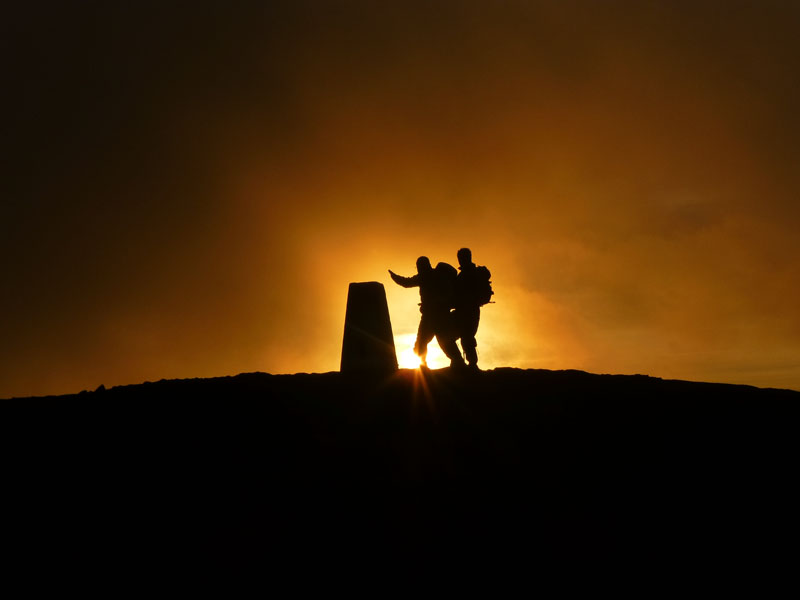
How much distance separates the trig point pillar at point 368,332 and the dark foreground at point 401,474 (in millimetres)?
1132

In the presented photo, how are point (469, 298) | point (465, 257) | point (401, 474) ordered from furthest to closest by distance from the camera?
point (465, 257) → point (469, 298) → point (401, 474)

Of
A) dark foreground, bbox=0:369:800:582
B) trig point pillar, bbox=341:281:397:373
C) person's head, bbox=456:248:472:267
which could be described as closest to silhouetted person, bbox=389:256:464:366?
person's head, bbox=456:248:472:267

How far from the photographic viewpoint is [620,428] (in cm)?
1363

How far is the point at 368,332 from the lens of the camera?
16.9m

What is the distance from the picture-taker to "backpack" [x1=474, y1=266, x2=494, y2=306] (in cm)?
1606

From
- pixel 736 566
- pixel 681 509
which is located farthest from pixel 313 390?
pixel 736 566

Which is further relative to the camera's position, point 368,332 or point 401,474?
point 368,332

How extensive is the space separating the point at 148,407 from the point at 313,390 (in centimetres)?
291

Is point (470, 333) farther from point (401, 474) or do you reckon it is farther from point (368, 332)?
point (401, 474)

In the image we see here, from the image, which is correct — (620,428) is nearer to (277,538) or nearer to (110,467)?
(277,538)

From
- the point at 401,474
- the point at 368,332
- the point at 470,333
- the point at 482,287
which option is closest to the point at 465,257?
the point at 482,287

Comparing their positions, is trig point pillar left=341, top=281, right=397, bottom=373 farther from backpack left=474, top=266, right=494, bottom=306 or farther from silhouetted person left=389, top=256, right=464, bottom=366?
backpack left=474, top=266, right=494, bottom=306

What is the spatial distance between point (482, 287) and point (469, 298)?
346 millimetres

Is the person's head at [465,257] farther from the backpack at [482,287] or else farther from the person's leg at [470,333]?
the person's leg at [470,333]
